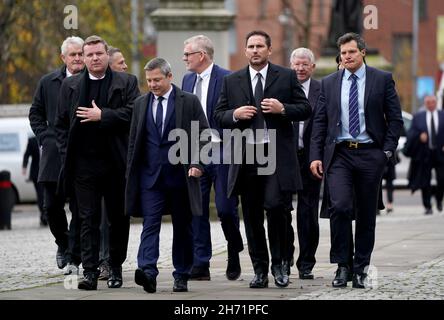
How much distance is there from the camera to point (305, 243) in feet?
47.8

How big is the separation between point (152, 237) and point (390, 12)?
72792mm

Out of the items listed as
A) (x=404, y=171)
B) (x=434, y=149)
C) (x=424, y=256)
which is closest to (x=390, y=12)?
(x=404, y=171)

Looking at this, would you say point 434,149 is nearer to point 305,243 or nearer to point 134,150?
point 305,243

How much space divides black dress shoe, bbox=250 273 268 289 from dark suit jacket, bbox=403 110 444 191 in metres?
13.8

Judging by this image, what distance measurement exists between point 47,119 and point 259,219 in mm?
2925

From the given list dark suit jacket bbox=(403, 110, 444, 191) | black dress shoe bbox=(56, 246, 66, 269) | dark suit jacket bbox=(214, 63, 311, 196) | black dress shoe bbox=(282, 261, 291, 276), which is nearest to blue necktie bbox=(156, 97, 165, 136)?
dark suit jacket bbox=(214, 63, 311, 196)

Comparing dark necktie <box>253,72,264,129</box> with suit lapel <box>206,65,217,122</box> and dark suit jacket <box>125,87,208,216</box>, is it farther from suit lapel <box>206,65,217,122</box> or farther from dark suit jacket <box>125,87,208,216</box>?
suit lapel <box>206,65,217,122</box>

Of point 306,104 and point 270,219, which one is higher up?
point 306,104

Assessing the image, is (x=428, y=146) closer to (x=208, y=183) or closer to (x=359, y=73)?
(x=208, y=183)

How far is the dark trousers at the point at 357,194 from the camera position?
13047 mm

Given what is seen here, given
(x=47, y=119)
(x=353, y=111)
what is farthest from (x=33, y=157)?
(x=353, y=111)

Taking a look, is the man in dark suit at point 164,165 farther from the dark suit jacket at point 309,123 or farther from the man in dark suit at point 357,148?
the dark suit jacket at point 309,123

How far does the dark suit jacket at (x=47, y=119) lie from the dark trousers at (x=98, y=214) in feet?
5.51

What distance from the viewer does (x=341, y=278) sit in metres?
13.1
